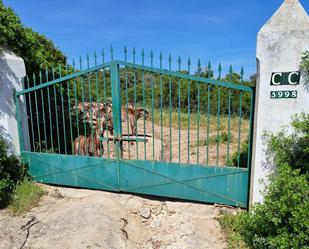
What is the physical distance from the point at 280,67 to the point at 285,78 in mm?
137

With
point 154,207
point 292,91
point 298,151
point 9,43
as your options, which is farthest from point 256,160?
point 9,43

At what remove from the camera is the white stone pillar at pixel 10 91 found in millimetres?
4535

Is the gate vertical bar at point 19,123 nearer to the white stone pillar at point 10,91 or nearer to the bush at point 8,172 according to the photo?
the white stone pillar at point 10,91

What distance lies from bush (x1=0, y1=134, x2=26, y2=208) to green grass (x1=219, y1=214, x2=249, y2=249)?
335 cm

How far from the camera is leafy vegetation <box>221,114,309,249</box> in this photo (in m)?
2.52

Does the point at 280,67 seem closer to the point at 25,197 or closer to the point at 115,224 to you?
the point at 115,224

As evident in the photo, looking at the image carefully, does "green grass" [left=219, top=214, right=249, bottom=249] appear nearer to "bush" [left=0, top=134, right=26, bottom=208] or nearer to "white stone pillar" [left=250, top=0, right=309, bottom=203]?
"white stone pillar" [left=250, top=0, right=309, bottom=203]

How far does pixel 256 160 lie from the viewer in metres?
3.31

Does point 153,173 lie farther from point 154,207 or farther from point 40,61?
point 40,61

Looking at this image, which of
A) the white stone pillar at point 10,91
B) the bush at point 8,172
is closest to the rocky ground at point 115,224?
the bush at point 8,172

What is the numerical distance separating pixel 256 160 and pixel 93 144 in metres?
2.79

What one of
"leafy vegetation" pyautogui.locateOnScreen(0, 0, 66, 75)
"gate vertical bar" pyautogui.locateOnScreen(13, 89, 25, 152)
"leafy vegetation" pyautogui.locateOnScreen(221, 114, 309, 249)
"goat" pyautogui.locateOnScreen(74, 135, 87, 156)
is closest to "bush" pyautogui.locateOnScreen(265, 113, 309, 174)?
"leafy vegetation" pyautogui.locateOnScreen(221, 114, 309, 249)

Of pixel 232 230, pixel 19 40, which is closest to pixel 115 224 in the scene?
pixel 232 230

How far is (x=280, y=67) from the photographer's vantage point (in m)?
3.04
